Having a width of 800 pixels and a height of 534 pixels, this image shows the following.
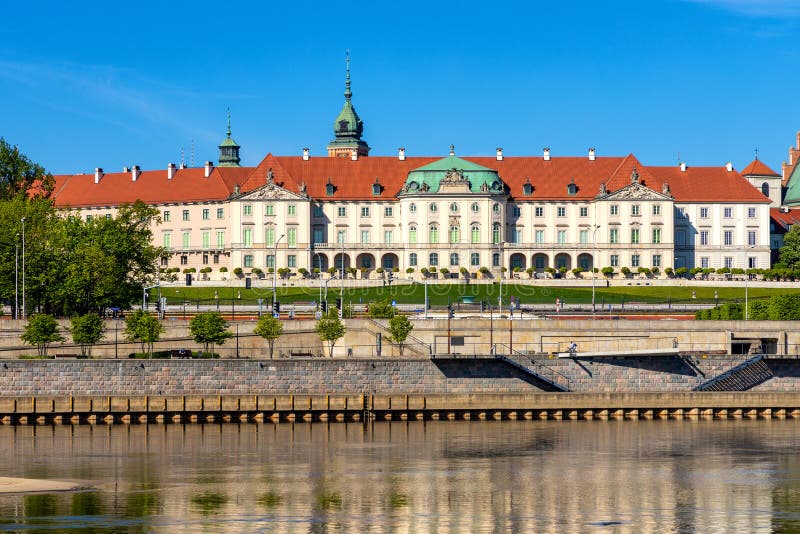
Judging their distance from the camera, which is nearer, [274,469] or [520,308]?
[274,469]

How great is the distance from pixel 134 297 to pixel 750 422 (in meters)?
49.4

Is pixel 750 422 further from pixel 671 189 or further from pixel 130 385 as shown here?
pixel 671 189

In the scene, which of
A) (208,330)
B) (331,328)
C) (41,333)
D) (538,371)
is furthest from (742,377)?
(41,333)

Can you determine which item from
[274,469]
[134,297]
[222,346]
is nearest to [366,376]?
[222,346]

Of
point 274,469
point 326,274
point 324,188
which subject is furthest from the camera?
point 324,188

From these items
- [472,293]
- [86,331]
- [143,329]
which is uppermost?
[472,293]

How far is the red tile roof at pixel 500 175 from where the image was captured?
18812 centimetres

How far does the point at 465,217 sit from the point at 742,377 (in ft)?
293

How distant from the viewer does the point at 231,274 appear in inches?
7087

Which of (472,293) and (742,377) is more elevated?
(472,293)

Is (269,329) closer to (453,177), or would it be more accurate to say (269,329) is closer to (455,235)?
(455,235)

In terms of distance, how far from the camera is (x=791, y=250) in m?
185

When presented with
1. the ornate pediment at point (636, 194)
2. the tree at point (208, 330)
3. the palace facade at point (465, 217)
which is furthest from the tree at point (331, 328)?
the ornate pediment at point (636, 194)

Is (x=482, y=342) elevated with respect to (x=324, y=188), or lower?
lower
